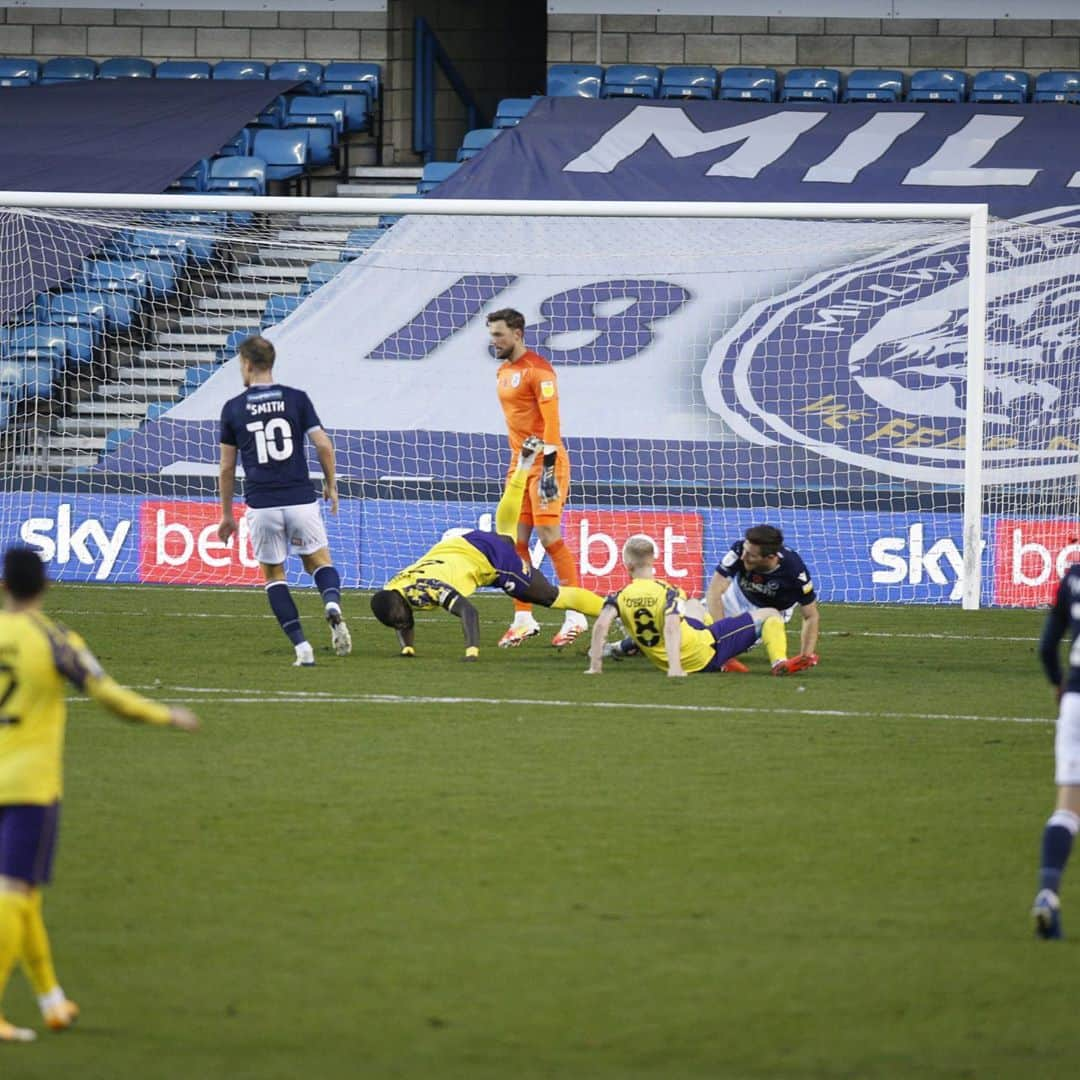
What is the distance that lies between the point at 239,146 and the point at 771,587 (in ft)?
40.2

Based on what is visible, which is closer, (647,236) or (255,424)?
(255,424)

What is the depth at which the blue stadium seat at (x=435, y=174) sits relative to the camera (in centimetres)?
2088

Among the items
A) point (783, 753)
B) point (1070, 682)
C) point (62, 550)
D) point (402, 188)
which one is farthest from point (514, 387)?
point (402, 188)

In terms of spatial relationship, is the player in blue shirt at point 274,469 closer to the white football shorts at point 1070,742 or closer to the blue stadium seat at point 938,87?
the white football shorts at point 1070,742

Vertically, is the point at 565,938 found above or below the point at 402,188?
below

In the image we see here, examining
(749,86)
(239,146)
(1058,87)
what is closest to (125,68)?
(239,146)

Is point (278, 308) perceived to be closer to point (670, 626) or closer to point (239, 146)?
point (239, 146)

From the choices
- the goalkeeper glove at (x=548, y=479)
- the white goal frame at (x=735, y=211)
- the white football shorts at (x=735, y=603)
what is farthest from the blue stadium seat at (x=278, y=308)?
the white football shorts at (x=735, y=603)

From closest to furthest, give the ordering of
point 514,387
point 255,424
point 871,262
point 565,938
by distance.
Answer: point 565,938 < point 255,424 < point 514,387 < point 871,262

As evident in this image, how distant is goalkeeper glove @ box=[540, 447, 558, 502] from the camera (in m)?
12.2

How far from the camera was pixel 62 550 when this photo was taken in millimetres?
16328

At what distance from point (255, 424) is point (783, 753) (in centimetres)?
392

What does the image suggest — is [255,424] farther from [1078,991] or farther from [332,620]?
[1078,991]

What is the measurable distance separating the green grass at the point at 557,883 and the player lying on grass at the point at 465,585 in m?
0.65
